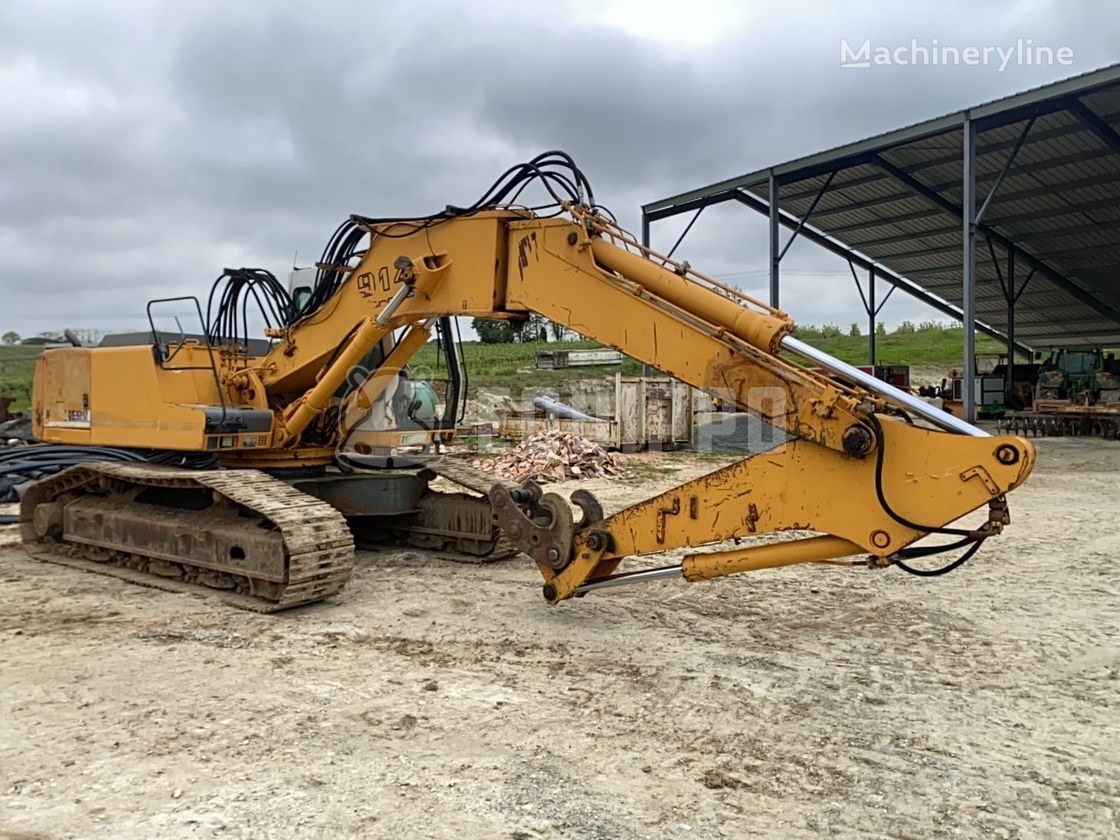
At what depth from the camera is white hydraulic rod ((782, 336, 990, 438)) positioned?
14.4 ft

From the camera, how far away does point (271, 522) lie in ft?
20.7

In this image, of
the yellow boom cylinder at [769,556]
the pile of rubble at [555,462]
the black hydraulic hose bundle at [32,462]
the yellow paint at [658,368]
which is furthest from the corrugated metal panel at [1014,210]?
the black hydraulic hose bundle at [32,462]

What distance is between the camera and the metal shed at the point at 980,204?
16.5 m

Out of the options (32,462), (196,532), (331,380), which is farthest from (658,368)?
(32,462)

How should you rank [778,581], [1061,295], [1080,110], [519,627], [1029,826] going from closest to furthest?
[1029,826] < [519,627] < [778,581] < [1080,110] < [1061,295]

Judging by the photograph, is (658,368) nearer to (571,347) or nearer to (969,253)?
(969,253)

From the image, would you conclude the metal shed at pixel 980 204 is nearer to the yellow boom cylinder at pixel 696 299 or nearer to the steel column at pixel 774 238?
the steel column at pixel 774 238

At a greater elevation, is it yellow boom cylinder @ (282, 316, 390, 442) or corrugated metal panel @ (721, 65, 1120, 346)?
corrugated metal panel @ (721, 65, 1120, 346)

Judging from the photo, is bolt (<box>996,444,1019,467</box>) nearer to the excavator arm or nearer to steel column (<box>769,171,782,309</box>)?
the excavator arm

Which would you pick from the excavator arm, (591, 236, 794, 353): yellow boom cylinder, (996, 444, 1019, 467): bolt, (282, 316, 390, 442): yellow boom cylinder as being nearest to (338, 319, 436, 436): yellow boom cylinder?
(282, 316, 390, 442): yellow boom cylinder

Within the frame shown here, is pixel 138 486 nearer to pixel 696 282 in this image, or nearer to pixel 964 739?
pixel 696 282

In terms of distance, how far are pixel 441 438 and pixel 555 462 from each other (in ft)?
22.8

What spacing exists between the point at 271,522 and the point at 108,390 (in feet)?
8.10

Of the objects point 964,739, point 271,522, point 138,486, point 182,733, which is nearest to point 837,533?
point 964,739
